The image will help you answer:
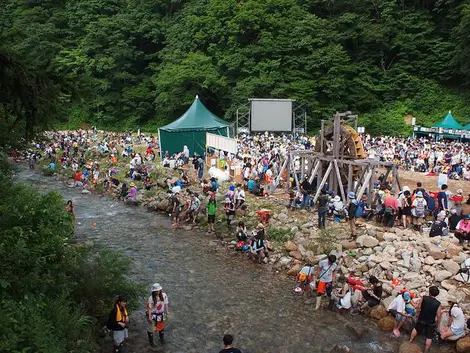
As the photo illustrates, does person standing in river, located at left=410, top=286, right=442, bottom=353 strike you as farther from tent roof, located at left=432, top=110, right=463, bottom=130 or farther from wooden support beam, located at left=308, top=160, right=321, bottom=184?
tent roof, located at left=432, top=110, right=463, bottom=130

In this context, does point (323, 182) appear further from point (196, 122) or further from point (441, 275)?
point (196, 122)

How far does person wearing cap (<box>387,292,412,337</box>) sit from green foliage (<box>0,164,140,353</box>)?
18.7 ft

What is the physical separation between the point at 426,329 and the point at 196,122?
2048cm

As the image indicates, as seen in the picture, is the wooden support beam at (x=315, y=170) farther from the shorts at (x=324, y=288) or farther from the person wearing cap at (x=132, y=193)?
the person wearing cap at (x=132, y=193)

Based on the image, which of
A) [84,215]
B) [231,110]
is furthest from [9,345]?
[231,110]

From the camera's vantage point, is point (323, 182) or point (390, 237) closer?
point (390, 237)

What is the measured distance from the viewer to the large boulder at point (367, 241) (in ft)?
42.0

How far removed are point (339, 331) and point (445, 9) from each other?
39541 mm

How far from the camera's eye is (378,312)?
1012 centimetres

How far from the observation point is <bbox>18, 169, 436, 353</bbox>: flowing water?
9.25 metres

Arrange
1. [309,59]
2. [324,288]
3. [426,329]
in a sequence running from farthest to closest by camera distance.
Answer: [309,59], [324,288], [426,329]

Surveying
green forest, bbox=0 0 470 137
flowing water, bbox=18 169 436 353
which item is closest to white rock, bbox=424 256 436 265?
flowing water, bbox=18 169 436 353

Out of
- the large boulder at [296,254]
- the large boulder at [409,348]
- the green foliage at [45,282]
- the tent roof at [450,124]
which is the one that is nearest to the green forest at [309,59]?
the tent roof at [450,124]

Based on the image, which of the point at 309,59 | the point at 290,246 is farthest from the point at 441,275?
the point at 309,59
